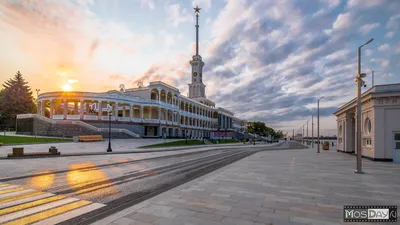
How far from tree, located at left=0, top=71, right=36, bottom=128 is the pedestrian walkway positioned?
218 ft

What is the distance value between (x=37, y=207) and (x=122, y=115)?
194ft

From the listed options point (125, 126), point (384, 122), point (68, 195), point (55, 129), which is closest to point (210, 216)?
point (68, 195)

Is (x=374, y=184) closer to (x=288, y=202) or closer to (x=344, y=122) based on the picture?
(x=288, y=202)

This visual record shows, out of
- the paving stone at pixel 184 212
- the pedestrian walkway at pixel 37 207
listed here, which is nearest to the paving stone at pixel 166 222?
the paving stone at pixel 184 212

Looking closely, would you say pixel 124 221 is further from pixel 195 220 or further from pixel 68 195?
pixel 68 195

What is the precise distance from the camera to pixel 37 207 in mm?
6395

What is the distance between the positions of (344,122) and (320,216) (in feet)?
92.7

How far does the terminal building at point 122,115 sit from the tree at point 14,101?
17.8 ft

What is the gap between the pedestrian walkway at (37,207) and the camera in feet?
18.0

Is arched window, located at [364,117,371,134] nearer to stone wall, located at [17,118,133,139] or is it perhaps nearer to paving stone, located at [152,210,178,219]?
paving stone, located at [152,210,178,219]

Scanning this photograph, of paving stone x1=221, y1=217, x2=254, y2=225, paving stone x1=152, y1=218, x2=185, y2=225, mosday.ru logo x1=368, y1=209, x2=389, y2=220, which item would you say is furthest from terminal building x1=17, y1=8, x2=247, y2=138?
mosday.ru logo x1=368, y1=209, x2=389, y2=220

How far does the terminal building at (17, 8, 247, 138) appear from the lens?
4184 cm

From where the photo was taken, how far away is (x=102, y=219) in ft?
18.2

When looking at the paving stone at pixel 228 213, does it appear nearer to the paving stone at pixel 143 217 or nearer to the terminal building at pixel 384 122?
the paving stone at pixel 143 217
